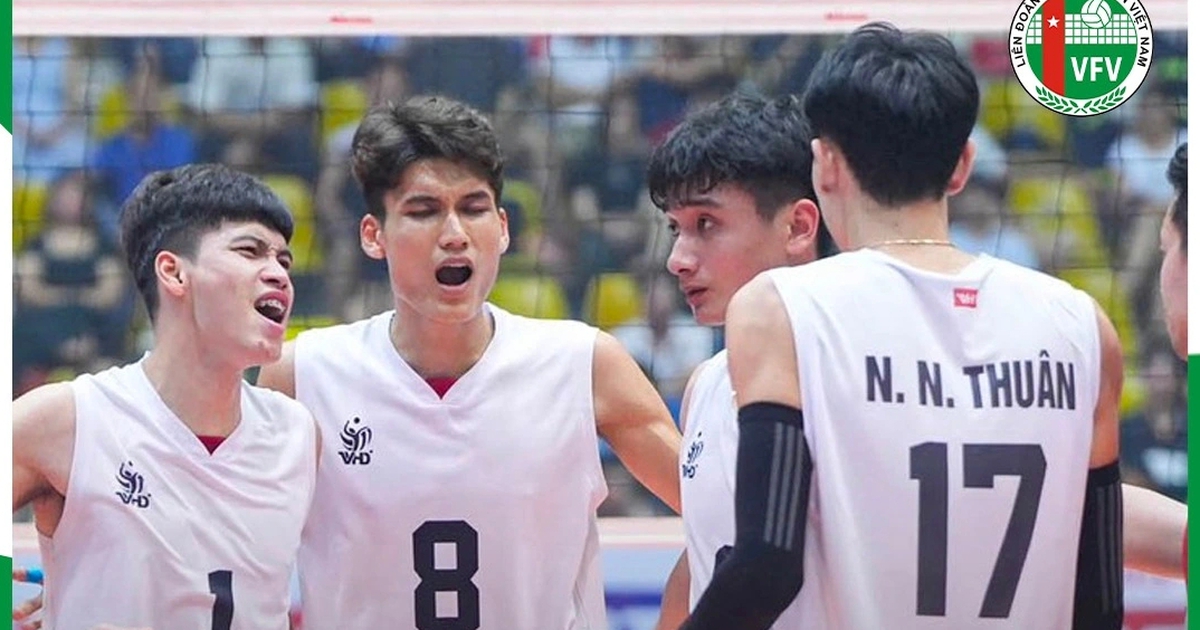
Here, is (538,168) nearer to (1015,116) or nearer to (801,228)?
(1015,116)

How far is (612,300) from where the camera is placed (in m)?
4.72

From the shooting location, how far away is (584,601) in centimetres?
346

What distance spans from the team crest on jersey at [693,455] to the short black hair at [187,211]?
0.92 meters

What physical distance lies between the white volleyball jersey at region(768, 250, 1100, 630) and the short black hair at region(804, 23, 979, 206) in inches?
4.4

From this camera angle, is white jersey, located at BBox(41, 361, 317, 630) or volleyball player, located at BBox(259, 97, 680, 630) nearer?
white jersey, located at BBox(41, 361, 317, 630)

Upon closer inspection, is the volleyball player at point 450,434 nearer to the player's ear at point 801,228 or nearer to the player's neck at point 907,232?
the player's ear at point 801,228

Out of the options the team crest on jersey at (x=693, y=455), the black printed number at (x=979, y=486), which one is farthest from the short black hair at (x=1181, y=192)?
the team crest on jersey at (x=693, y=455)

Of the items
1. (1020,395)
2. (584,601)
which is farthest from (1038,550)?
(584,601)

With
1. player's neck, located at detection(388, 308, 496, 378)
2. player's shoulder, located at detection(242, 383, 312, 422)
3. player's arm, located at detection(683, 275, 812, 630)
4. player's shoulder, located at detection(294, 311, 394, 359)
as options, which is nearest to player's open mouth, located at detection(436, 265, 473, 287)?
player's neck, located at detection(388, 308, 496, 378)

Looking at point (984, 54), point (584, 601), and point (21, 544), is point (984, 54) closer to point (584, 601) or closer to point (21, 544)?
point (584, 601)

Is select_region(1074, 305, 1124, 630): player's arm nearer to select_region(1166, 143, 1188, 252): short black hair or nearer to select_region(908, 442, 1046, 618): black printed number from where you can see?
select_region(908, 442, 1046, 618): black printed number

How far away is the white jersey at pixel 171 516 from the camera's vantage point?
3230mm

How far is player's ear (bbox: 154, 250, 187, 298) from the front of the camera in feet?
11.2

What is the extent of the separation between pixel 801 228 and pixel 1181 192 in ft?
1.87
